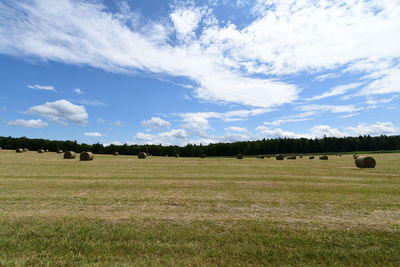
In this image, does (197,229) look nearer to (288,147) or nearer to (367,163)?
(367,163)

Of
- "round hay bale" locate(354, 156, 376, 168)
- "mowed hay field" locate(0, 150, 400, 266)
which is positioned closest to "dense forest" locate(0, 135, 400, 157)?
"round hay bale" locate(354, 156, 376, 168)

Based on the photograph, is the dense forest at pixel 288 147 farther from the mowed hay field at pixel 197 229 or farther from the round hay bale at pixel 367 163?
the mowed hay field at pixel 197 229

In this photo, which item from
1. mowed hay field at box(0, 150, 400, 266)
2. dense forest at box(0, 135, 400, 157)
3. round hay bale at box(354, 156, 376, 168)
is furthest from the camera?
dense forest at box(0, 135, 400, 157)

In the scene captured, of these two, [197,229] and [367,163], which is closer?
[197,229]

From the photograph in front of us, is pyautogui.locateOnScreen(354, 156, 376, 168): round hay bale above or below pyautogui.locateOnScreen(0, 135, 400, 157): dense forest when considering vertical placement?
below

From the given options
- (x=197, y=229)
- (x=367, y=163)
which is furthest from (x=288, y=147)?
(x=197, y=229)

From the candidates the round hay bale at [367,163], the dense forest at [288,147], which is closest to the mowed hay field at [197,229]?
the round hay bale at [367,163]

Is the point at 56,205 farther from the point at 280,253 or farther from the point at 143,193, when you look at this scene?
the point at 280,253

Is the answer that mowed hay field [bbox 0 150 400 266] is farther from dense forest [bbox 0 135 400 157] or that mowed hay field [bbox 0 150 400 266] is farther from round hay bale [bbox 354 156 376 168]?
dense forest [bbox 0 135 400 157]

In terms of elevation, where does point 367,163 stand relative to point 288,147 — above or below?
below

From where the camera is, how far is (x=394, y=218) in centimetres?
771

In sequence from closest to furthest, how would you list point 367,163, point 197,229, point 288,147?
1. point 197,229
2. point 367,163
3. point 288,147

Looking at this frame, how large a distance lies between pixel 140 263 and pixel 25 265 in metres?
2.29

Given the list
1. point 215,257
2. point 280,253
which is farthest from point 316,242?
point 215,257
